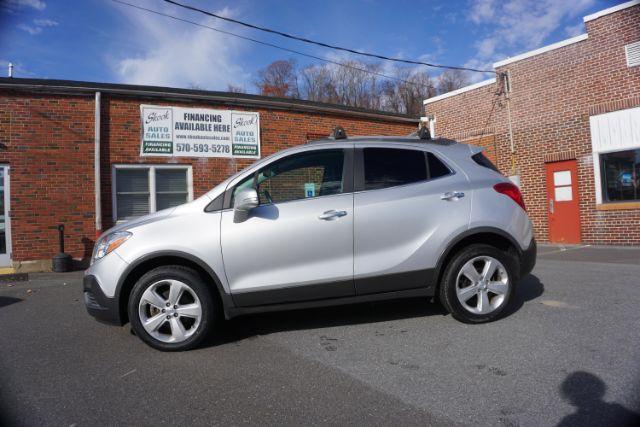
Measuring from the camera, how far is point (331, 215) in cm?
372

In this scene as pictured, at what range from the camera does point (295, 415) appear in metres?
2.47

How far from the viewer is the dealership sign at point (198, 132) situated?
998cm

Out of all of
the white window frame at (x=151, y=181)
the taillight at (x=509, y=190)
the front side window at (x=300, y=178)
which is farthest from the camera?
the white window frame at (x=151, y=181)

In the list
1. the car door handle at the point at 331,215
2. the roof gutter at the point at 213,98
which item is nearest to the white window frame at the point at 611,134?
the roof gutter at the point at 213,98

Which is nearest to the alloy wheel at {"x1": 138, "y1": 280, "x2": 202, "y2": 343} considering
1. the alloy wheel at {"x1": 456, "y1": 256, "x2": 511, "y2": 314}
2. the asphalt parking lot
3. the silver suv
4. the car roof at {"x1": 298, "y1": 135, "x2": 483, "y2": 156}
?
the silver suv

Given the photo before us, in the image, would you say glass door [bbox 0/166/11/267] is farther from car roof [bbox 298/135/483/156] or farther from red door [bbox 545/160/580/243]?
red door [bbox 545/160/580/243]

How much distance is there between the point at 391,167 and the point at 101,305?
2.93 metres

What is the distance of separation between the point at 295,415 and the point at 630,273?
6129 millimetres

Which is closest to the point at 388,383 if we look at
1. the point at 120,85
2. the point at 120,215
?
the point at 120,215

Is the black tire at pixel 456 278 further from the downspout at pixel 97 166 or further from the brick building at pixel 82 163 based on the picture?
the downspout at pixel 97 166

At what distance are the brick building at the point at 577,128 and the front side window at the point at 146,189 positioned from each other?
9031mm

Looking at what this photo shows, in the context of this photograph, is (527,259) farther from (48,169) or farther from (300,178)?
(48,169)

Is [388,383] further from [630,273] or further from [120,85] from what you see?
[120,85]

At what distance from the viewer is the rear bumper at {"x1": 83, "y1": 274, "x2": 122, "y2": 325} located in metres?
3.59
